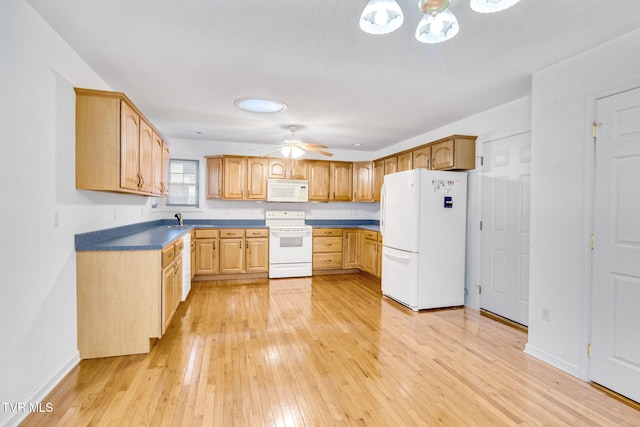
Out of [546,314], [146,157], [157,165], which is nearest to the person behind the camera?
[546,314]

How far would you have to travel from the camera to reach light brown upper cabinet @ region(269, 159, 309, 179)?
5.54 metres

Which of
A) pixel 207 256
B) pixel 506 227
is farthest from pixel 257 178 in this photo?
pixel 506 227

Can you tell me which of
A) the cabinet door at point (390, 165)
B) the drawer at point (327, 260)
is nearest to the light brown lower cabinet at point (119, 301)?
the drawer at point (327, 260)

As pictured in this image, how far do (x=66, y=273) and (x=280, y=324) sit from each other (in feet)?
6.33

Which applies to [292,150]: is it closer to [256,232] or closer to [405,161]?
[256,232]

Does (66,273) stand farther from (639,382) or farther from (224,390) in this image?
(639,382)

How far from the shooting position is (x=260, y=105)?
347 centimetres

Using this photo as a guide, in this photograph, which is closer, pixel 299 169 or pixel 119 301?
pixel 119 301

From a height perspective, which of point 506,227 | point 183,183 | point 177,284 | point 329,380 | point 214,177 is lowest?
point 329,380

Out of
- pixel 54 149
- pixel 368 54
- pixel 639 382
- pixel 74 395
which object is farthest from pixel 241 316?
pixel 639 382

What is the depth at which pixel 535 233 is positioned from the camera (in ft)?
8.62

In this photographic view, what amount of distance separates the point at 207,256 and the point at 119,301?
8.19 ft

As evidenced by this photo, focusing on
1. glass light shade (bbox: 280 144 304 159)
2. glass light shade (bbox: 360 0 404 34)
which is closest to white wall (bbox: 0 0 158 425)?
glass light shade (bbox: 360 0 404 34)

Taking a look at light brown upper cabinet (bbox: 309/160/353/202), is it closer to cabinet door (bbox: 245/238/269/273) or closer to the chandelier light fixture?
cabinet door (bbox: 245/238/269/273)
